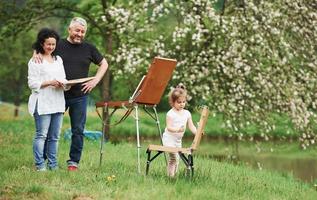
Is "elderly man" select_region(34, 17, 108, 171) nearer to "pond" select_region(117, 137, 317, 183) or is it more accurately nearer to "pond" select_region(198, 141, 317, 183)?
"pond" select_region(117, 137, 317, 183)

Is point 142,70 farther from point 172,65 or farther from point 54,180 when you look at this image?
point 54,180

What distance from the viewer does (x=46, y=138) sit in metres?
10.6

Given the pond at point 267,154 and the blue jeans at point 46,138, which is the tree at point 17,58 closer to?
the pond at point 267,154

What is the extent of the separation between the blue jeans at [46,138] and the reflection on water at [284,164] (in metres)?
9.69

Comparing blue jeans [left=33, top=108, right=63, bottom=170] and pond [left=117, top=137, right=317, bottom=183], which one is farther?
pond [left=117, top=137, right=317, bottom=183]

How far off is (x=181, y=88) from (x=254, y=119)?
798cm

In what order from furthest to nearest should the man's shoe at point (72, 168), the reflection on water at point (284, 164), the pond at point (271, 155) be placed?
1. the pond at point (271, 155)
2. the reflection on water at point (284, 164)
3. the man's shoe at point (72, 168)

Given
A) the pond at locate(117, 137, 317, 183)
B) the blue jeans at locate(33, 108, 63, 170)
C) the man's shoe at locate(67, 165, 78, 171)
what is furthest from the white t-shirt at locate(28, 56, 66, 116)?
the pond at locate(117, 137, 317, 183)

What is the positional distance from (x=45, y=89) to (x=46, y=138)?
2.55 ft

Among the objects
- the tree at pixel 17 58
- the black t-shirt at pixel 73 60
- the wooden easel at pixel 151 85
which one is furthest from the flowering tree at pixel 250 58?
the tree at pixel 17 58

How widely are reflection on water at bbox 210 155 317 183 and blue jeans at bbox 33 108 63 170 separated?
9691 mm

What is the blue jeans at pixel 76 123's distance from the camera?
1075cm

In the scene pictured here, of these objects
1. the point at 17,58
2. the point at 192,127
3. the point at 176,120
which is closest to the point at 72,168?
the point at 176,120

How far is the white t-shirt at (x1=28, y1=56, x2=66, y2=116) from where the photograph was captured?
10.2 meters
